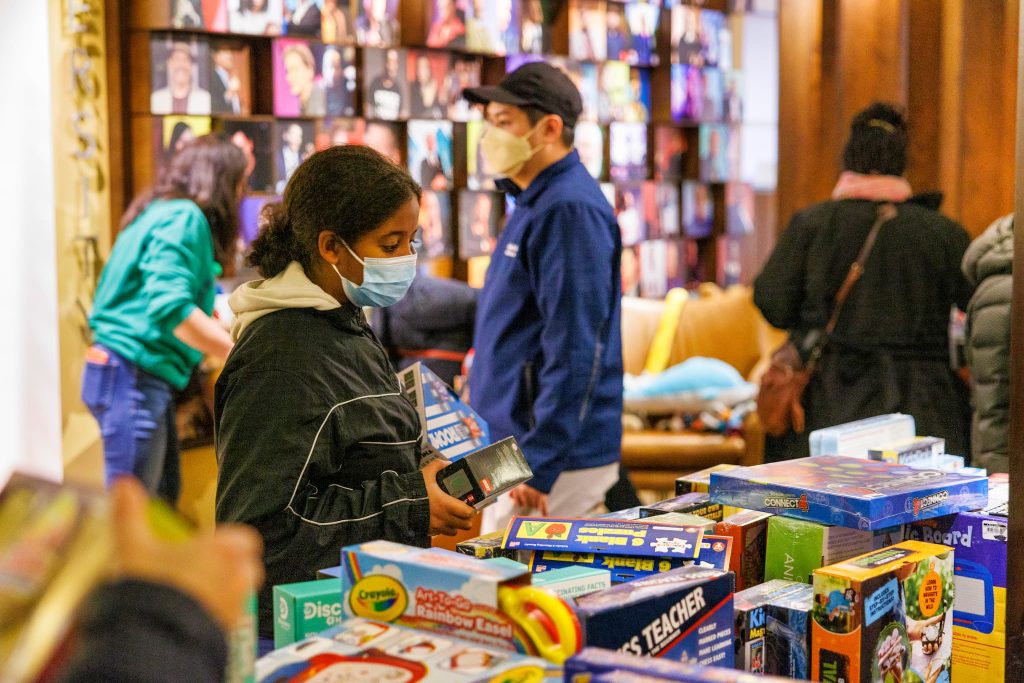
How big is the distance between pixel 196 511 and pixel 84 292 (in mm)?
973

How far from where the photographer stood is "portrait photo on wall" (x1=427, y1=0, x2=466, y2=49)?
545cm

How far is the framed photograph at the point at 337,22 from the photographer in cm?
507

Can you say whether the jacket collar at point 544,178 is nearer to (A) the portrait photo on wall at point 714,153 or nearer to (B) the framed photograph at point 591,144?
(B) the framed photograph at point 591,144

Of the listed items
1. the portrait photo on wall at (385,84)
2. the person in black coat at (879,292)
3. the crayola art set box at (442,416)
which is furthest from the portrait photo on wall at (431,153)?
the crayola art set box at (442,416)

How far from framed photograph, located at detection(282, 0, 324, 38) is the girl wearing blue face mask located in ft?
10.1

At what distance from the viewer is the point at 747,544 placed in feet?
5.41

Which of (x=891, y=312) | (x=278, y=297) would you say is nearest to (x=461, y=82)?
(x=891, y=312)

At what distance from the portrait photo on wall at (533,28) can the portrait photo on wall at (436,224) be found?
2.91ft

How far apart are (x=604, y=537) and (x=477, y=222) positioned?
437 centimetres

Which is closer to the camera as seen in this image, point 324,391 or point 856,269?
point 324,391

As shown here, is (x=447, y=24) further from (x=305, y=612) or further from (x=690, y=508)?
(x=305, y=612)

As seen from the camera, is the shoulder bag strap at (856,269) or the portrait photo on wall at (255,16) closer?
the shoulder bag strap at (856,269)

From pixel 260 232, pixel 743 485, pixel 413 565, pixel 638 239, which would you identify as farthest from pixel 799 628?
pixel 638 239

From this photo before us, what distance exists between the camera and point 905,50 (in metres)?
5.23
